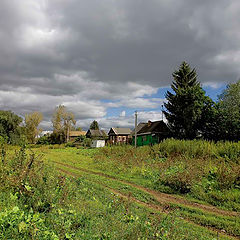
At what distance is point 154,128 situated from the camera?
36.5 m

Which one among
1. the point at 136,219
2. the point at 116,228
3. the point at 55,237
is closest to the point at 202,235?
the point at 136,219

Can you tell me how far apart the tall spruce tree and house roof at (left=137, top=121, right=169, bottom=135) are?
706cm

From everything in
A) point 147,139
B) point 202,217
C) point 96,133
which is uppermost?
point 96,133

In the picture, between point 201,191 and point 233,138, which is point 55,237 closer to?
point 201,191

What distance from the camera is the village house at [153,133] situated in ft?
117

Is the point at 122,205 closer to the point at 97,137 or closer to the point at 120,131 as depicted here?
the point at 120,131

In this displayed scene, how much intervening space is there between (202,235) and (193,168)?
5.51 metres

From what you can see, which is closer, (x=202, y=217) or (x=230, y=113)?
(x=202, y=217)

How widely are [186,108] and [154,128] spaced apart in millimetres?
10565

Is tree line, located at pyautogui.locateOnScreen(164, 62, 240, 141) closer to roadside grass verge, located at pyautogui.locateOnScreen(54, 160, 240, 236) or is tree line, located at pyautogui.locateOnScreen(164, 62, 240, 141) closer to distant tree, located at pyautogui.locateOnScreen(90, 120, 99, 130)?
roadside grass verge, located at pyautogui.locateOnScreen(54, 160, 240, 236)

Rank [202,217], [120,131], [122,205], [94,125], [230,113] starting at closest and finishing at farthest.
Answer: [202,217] < [122,205] < [230,113] < [120,131] < [94,125]

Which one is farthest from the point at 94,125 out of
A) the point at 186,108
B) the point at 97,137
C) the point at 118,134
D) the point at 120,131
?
Answer: the point at 186,108

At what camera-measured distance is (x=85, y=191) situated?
7.17 metres

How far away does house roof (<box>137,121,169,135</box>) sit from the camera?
36062 millimetres
